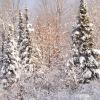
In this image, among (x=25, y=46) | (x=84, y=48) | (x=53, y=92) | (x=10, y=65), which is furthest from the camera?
(x=25, y=46)

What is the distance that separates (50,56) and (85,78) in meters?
13.6

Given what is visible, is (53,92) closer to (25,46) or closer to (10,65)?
(10,65)

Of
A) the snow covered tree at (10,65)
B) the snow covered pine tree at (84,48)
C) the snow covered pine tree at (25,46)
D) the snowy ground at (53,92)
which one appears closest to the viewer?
the snowy ground at (53,92)

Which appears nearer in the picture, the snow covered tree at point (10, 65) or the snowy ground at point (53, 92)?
the snowy ground at point (53, 92)

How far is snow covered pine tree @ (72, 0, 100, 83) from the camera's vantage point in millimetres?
20453

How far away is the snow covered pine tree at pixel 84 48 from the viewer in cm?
2045

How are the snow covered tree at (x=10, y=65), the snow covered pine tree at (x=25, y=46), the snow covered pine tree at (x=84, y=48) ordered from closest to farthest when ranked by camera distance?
the snow covered pine tree at (x=84, y=48), the snow covered tree at (x=10, y=65), the snow covered pine tree at (x=25, y=46)

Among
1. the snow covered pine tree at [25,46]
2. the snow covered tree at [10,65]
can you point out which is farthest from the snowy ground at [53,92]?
the snow covered pine tree at [25,46]

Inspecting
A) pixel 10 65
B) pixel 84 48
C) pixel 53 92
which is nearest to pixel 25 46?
pixel 10 65

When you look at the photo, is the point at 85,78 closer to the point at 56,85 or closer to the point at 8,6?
the point at 56,85

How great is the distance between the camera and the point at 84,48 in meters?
20.8

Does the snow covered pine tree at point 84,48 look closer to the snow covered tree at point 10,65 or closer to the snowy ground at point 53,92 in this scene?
the snowy ground at point 53,92

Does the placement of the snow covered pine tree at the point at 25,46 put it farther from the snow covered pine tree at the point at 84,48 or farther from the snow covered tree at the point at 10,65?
the snow covered pine tree at the point at 84,48

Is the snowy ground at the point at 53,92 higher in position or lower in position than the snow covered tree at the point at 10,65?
lower
